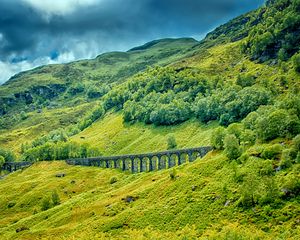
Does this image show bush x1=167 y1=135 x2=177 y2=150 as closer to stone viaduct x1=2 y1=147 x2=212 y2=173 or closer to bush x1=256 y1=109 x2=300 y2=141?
stone viaduct x1=2 y1=147 x2=212 y2=173

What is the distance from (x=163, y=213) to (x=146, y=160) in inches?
3153

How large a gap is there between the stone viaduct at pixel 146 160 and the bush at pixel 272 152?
128 feet

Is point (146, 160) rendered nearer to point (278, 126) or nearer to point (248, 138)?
point (248, 138)

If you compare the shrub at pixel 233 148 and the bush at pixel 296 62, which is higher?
the bush at pixel 296 62

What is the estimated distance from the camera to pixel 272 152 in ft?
295

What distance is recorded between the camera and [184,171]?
10781 centimetres

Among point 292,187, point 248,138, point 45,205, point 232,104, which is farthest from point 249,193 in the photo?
point 232,104

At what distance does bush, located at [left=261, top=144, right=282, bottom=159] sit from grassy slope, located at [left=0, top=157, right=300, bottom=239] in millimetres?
3449

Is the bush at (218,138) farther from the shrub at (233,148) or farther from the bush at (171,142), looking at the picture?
the bush at (171,142)

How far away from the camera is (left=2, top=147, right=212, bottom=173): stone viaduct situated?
139 meters

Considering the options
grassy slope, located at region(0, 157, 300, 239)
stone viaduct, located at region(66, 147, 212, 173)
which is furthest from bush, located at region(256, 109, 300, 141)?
stone viaduct, located at region(66, 147, 212, 173)

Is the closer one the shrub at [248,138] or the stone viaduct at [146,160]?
the shrub at [248,138]

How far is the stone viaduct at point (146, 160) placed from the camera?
139000 millimetres

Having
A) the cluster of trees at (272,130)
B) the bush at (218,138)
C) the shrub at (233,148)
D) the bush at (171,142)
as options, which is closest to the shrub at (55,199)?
the bush at (171,142)
